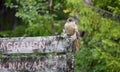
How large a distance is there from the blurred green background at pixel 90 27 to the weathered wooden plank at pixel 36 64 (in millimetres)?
981

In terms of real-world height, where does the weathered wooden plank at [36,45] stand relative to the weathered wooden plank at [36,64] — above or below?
A: above

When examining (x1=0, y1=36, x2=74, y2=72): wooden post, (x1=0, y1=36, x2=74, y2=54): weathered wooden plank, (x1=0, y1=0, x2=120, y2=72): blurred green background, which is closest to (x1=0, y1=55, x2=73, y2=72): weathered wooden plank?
(x1=0, y1=36, x2=74, y2=72): wooden post

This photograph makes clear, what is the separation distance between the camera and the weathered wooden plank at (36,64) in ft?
13.5

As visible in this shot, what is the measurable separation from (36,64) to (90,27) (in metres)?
1.54

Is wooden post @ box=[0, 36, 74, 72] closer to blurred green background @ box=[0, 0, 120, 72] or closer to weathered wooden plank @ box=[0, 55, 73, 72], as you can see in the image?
weathered wooden plank @ box=[0, 55, 73, 72]

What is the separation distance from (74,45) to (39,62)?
47 cm

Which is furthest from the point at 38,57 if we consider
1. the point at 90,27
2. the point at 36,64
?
the point at 90,27

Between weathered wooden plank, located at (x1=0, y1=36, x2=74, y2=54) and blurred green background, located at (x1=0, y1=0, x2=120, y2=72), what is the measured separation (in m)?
0.88

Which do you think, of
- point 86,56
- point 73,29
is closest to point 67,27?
point 73,29

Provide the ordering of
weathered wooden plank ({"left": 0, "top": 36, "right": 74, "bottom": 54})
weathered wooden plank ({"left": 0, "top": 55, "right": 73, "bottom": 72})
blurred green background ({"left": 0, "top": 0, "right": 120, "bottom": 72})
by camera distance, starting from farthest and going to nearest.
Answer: blurred green background ({"left": 0, "top": 0, "right": 120, "bottom": 72}) < weathered wooden plank ({"left": 0, "top": 36, "right": 74, "bottom": 54}) < weathered wooden plank ({"left": 0, "top": 55, "right": 73, "bottom": 72})

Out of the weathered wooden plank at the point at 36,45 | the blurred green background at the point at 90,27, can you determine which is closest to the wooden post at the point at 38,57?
the weathered wooden plank at the point at 36,45

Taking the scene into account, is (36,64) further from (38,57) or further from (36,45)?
(36,45)

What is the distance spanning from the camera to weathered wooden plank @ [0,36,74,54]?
4.23m

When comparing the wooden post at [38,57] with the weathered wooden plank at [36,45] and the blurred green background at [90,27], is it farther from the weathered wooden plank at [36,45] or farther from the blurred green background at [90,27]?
the blurred green background at [90,27]
